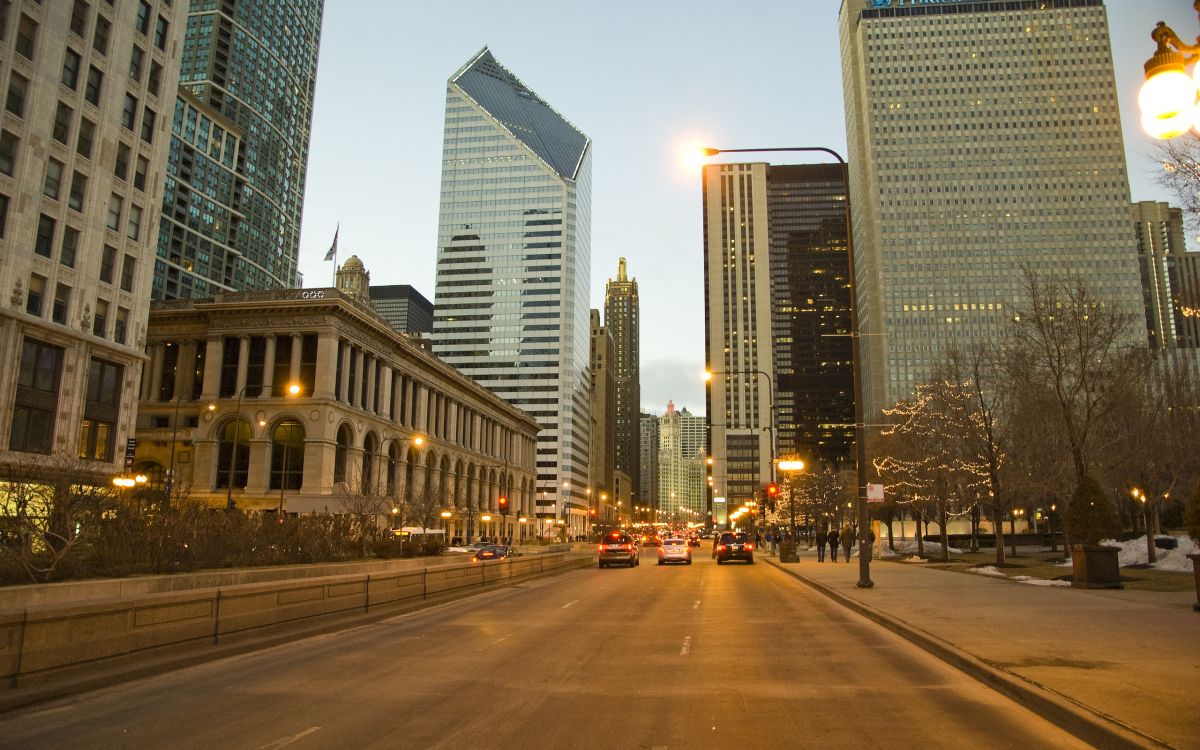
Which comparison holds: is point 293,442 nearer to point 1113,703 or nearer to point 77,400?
point 77,400

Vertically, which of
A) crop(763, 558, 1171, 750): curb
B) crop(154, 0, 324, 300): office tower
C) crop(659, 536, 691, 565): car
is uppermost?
crop(154, 0, 324, 300): office tower

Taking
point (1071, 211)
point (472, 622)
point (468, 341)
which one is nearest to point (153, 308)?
point (472, 622)

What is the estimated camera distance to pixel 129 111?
52.3 meters

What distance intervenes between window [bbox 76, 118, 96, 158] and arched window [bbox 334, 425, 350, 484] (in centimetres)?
2934

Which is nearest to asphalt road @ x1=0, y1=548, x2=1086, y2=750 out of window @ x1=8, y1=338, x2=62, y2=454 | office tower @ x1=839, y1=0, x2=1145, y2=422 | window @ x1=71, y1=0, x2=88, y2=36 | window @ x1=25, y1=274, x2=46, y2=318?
window @ x1=8, y1=338, x2=62, y2=454

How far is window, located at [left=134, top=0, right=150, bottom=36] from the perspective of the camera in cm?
5297

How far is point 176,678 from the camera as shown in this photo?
10516 mm

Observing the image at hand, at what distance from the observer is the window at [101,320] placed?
49134 mm

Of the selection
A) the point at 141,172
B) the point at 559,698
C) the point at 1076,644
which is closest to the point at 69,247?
the point at 141,172

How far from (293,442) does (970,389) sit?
52.7m

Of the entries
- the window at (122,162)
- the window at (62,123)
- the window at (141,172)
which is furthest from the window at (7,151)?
the window at (141,172)

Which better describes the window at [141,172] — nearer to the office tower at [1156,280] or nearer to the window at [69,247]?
the window at [69,247]

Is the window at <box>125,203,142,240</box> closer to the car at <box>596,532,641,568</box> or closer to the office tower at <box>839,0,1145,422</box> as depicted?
the car at <box>596,532,641,568</box>

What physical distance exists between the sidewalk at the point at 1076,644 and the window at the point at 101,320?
4795 cm
